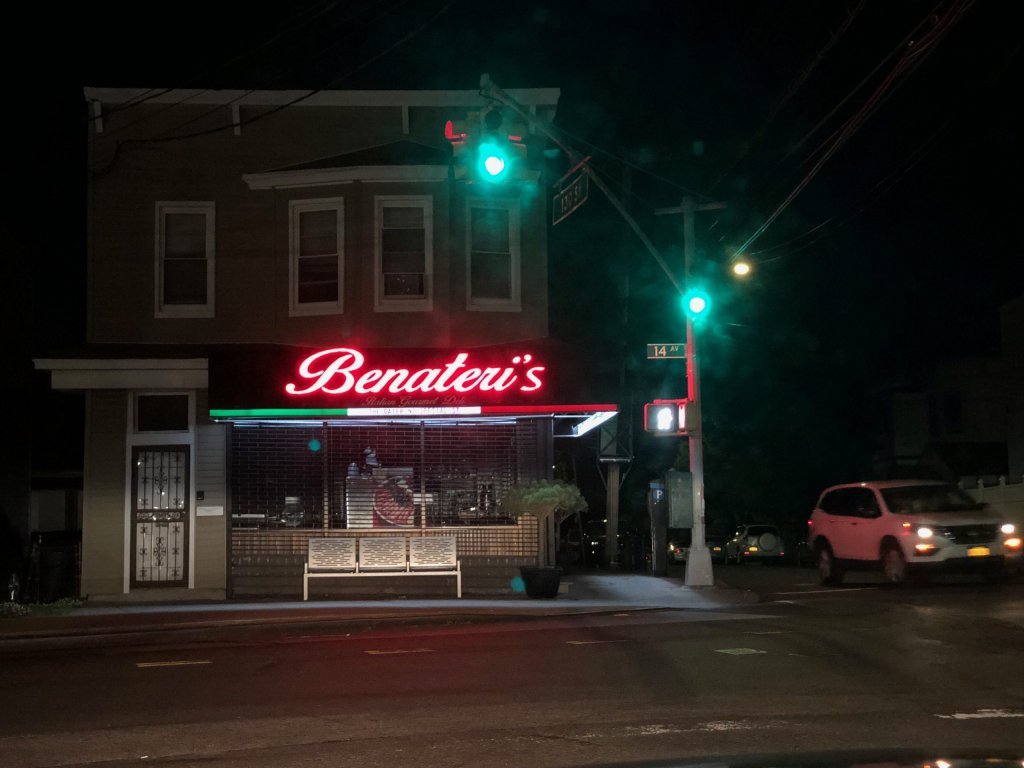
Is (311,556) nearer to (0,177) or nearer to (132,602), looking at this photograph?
(132,602)

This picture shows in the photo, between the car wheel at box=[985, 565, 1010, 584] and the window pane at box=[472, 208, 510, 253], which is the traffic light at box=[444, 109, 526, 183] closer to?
the window pane at box=[472, 208, 510, 253]

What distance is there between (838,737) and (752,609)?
31.0 feet

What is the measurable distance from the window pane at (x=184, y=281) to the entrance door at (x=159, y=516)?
2.73 meters

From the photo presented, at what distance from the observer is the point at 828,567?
73.6ft

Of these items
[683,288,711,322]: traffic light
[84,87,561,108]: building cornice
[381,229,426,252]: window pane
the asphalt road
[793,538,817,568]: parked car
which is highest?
[84,87,561,108]: building cornice

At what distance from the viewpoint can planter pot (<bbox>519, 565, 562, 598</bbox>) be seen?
746 inches

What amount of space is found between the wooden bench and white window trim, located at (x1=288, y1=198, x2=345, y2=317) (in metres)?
4.18

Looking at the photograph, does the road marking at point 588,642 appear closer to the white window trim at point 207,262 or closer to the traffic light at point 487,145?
the traffic light at point 487,145

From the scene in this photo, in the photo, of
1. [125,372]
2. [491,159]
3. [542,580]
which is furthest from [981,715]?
[125,372]

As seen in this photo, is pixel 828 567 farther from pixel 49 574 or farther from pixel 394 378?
pixel 49 574

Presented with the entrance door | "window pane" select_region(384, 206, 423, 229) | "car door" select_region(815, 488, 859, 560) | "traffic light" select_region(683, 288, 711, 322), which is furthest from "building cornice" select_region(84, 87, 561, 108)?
"car door" select_region(815, 488, 859, 560)

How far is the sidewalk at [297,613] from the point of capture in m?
15.4

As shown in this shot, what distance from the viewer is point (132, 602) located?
19703 mm

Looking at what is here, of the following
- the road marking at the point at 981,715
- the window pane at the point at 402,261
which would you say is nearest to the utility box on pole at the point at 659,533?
the window pane at the point at 402,261
